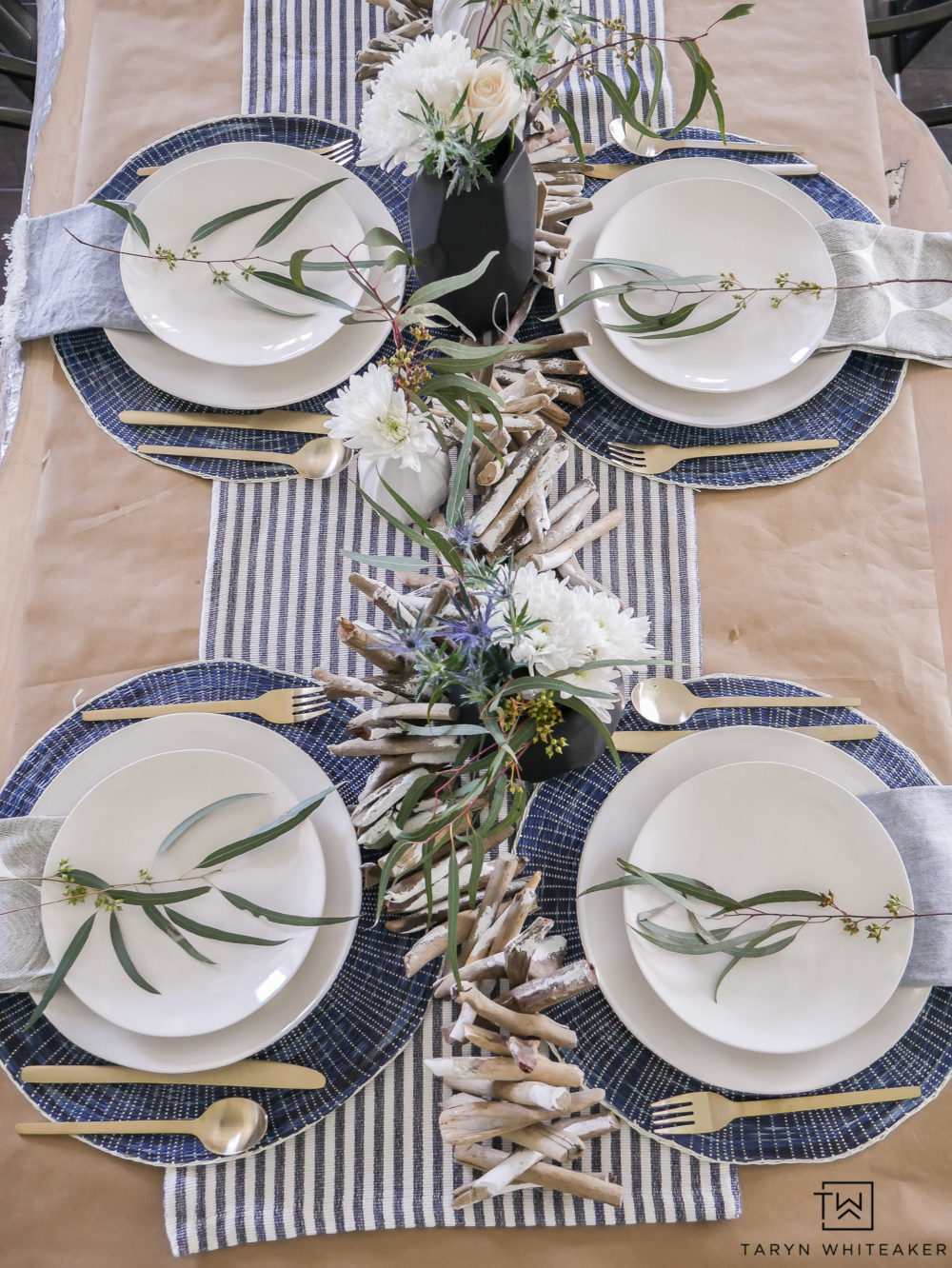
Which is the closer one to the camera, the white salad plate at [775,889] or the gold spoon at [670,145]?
the white salad plate at [775,889]

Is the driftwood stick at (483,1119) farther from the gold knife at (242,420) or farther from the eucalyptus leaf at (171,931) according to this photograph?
the gold knife at (242,420)

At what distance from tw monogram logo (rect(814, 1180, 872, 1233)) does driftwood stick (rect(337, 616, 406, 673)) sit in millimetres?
601

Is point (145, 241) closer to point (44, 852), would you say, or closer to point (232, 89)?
point (232, 89)

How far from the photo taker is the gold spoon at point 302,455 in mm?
1026

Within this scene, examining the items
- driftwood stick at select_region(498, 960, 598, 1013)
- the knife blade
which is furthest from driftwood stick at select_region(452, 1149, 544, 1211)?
the knife blade

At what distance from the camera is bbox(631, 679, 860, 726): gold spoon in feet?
3.11

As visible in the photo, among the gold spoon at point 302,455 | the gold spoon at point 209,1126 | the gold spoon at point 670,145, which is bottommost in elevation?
the gold spoon at point 209,1126

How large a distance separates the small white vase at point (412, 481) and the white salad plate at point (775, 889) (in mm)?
361

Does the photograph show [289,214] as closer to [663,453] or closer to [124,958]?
[663,453]

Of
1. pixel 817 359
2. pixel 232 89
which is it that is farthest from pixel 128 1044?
pixel 232 89

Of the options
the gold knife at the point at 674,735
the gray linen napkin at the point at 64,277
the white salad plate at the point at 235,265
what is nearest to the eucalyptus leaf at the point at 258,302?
the white salad plate at the point at 235,265

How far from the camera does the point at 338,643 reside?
3.26 ft

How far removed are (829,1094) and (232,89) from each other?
1299 mm

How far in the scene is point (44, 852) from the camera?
876 millimetres
